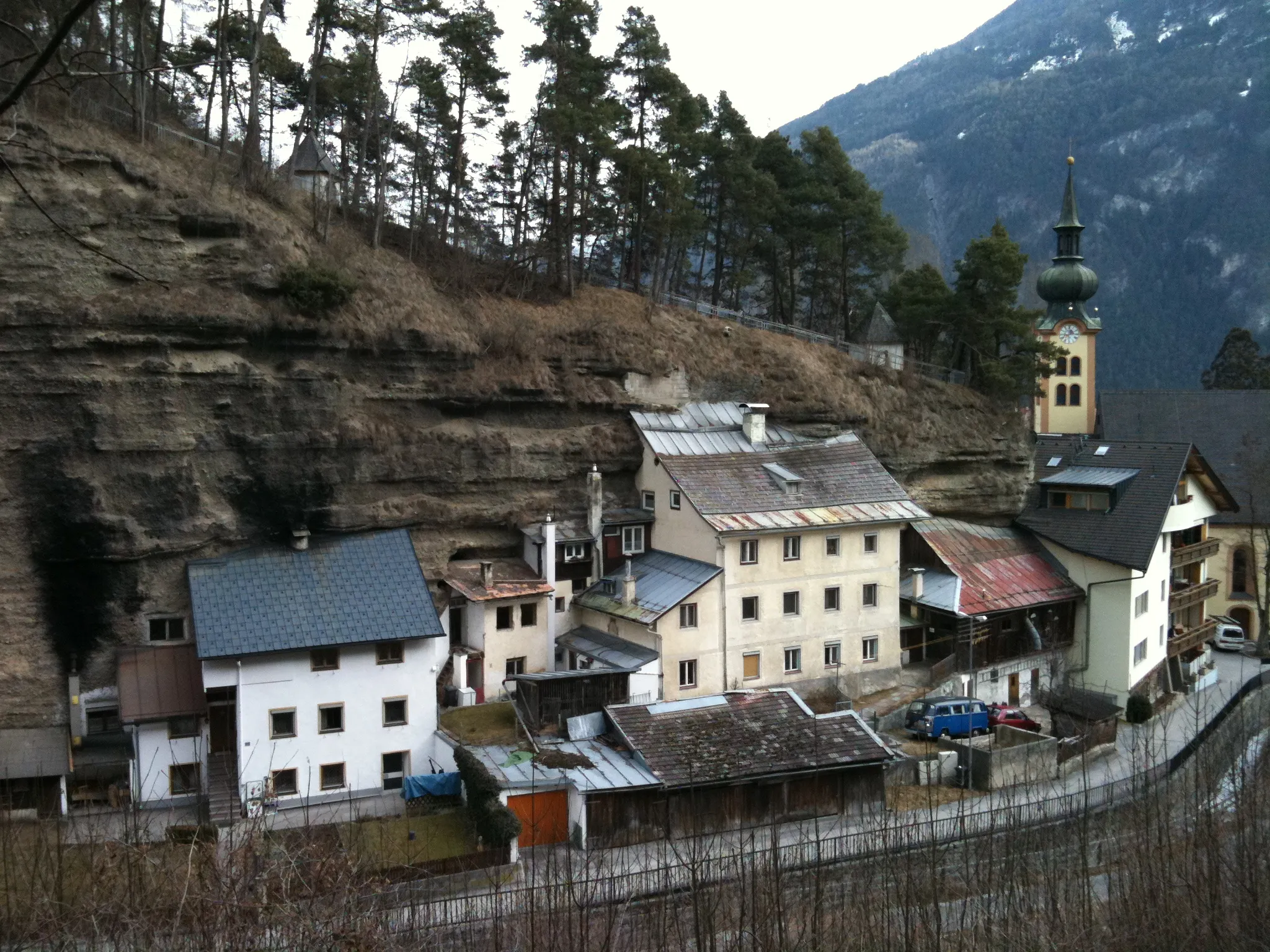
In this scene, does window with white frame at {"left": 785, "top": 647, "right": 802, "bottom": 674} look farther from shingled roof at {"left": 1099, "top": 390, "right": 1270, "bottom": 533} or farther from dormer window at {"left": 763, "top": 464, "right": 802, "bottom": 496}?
shingled roof at {"left": 1099, "top": 390, "right": 1270, "bottom": 533}

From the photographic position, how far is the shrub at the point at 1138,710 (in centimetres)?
3844

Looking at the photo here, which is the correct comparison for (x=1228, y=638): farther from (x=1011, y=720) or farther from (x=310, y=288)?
(x=310, y=288)

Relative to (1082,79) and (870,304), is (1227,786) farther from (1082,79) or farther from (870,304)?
(1082,79)

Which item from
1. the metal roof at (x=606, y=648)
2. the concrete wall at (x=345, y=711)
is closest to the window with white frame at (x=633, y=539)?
the metal roof at (x=606, y=648)

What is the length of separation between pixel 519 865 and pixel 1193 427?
2010 inches

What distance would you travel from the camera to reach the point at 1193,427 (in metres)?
61.1

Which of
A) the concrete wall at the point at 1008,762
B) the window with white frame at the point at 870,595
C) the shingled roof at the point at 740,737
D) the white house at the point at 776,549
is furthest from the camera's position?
the window with white frame at the point at 870,595

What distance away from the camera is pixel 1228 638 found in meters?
53.3

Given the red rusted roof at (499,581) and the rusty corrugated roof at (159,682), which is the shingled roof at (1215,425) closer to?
the red rusted roof at (499,581)

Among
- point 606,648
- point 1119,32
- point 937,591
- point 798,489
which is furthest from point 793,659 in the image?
point 1119,32

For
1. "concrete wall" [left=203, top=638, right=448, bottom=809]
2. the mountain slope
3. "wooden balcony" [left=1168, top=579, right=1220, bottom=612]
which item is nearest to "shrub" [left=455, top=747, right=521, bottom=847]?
"concrete wall" [left=203, top=638, right=448, bottom=809]

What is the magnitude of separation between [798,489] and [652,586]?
6175mm

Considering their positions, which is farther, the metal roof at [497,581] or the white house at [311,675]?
the metal roof at [497,581]

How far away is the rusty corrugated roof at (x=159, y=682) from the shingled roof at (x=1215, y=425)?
49.2m
